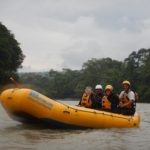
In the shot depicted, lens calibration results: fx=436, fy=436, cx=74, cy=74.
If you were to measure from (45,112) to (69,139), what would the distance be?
170 cm

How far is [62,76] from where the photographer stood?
10888cm

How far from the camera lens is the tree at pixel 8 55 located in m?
44.7

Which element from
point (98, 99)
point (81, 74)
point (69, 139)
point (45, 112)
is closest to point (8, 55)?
point (98, 99)

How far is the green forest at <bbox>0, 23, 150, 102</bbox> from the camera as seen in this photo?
4778 centimetres

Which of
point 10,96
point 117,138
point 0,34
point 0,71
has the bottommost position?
point 117,138

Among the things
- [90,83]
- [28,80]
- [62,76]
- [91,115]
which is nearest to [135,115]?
[91,115]

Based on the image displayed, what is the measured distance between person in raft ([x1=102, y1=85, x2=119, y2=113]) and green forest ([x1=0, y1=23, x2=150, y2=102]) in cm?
3109

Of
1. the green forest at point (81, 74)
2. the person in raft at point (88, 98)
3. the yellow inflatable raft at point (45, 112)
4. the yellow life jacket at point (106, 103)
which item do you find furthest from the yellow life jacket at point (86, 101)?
the green forest at point (81, 74)

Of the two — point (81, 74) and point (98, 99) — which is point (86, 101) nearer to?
point (98, 99)

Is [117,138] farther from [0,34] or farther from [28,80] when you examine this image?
[28,80]

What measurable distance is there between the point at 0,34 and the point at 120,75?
37.8 metres

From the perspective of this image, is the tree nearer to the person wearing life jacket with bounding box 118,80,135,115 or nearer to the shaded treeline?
the shaded treeline

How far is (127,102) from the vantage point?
42.3 feet

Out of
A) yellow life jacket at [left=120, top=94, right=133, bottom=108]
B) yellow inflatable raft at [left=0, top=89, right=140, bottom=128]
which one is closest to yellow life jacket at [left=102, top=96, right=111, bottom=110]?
yellow life jacket at [left=120, top=94, right=133, bottom=108]
